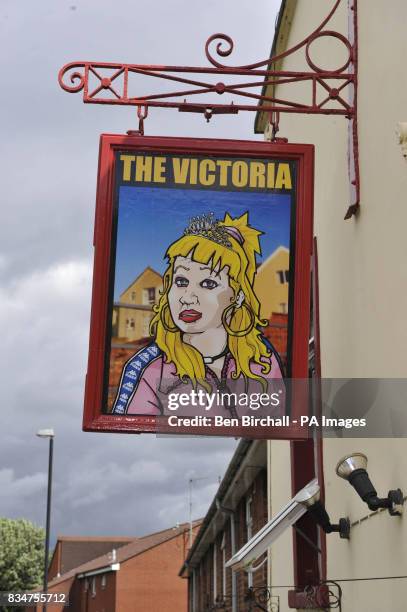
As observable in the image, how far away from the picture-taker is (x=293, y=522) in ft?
24.5

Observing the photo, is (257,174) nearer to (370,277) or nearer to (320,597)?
(370,277)

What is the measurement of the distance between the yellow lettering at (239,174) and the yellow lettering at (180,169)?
1.19 feet

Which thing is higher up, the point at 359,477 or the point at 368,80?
the point at 368,80

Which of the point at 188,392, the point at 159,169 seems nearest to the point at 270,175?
the point at 159,169

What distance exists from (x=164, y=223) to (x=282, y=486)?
5.41 meters

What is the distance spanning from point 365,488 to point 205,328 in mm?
1627

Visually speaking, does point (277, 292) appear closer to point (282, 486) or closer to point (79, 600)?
point (282, 486)

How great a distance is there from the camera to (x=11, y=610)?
6303cm

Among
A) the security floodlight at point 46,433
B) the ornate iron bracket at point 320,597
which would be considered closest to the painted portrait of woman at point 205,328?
the ornate iron bracket at point 320,597

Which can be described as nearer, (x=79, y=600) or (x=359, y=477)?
(x=359, y=477)

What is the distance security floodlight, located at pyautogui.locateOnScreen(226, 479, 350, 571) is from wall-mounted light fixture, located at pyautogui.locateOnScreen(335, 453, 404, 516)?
91 centimetres

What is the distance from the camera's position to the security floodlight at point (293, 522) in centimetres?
680

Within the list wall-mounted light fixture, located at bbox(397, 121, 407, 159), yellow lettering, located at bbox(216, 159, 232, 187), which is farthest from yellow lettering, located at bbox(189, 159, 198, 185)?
wall-mounted light fixture, located at bbox(397, 121, 407, 159)

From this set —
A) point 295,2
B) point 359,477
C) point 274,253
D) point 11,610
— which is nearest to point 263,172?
point 274,253
